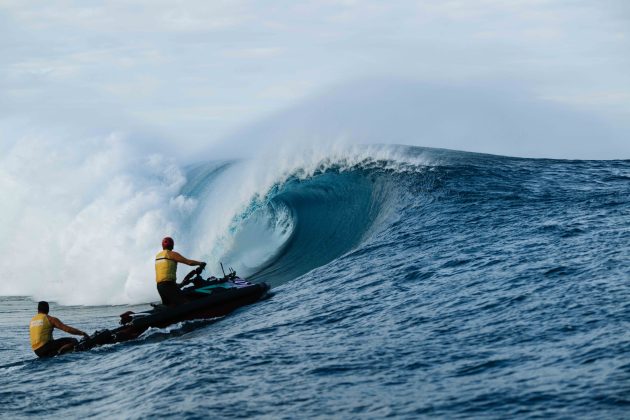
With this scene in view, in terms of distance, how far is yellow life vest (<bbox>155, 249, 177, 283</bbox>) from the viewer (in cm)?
1520

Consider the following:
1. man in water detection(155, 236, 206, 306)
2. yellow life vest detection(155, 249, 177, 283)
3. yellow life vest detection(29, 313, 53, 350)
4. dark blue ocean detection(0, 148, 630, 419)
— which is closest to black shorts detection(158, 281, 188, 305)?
man in water detection(155, 236, 206, 306)

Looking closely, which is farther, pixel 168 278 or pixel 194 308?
pixel 168 278

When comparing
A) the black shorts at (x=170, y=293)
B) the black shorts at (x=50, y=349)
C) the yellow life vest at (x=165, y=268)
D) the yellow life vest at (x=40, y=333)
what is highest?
the yellow life vest at (x=165, y=268)

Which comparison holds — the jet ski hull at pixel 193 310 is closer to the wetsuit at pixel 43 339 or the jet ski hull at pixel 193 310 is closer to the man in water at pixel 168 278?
the man in water at pixel 168 278

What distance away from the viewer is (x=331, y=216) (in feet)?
72.5

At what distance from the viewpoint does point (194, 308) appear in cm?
1504

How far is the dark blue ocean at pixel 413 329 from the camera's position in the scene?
8.70 m

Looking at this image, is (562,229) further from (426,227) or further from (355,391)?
(355,391)

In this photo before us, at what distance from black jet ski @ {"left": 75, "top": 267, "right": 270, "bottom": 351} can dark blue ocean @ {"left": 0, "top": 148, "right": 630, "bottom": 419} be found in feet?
0.86

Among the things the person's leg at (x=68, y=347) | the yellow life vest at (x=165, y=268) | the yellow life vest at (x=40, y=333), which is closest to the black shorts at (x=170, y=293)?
the yellow life vest at (x=165, y=268)

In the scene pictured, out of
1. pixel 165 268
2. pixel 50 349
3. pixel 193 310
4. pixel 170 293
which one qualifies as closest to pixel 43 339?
pixel 50 349

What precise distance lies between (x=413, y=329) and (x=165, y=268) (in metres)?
5.91

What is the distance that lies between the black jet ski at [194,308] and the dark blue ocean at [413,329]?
262 millimetres

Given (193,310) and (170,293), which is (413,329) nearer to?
(193,310)
